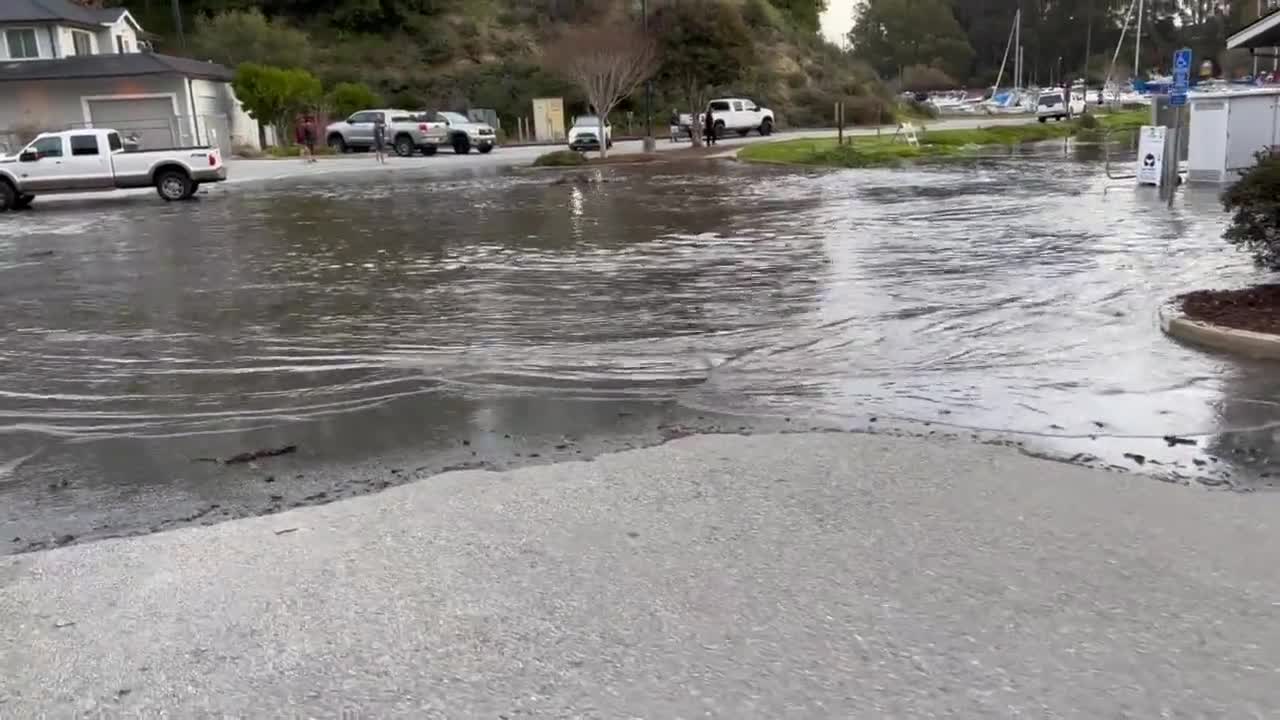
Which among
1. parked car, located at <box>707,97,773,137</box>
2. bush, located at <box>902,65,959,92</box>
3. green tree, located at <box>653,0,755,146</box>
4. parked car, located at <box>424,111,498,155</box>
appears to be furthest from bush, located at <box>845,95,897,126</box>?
bush, located at <box>902,65,959,92</box>

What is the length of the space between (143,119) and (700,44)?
24.3 meters

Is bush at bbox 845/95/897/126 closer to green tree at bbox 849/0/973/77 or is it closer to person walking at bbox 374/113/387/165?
person walking at bbox 374/113/387/165

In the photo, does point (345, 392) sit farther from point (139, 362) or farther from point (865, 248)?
point (865, 248)

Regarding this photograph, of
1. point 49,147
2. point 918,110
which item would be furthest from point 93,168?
point 918,110

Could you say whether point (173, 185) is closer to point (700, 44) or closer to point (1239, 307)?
point (700, 44)

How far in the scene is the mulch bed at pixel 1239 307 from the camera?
27.5ft

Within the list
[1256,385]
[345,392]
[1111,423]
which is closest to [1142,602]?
[1111,423]

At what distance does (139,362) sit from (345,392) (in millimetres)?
2423

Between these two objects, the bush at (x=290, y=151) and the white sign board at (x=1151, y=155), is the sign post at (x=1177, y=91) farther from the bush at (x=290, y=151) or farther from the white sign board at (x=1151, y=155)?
the bush at (x=290, y=151)

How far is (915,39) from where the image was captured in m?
134

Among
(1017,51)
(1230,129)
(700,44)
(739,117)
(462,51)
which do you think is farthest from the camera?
(1017,51)

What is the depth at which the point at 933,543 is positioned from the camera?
485cm

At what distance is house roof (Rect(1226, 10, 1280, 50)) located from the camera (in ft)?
68.4

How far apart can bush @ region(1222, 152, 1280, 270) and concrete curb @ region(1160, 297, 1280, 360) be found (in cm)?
94
